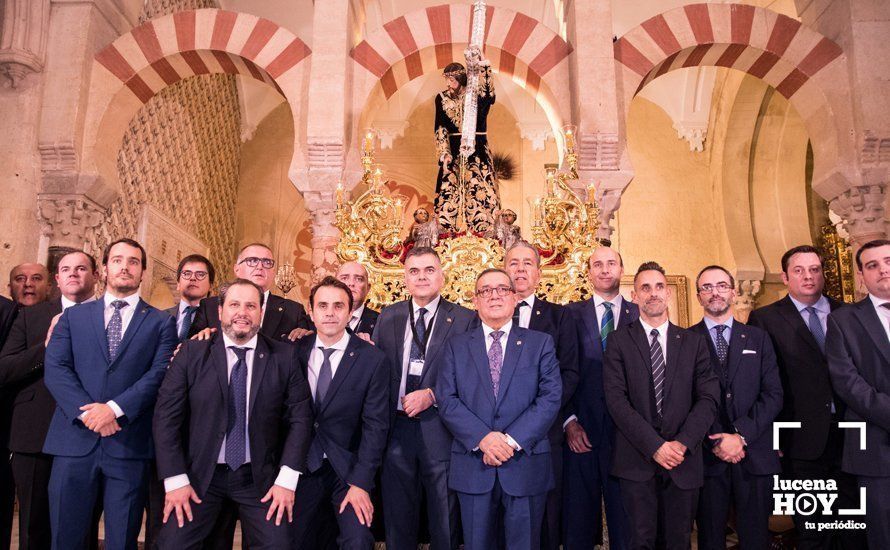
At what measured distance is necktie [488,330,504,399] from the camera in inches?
116

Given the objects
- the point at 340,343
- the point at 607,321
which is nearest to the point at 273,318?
the point at 340,343

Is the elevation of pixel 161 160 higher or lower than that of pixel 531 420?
higher

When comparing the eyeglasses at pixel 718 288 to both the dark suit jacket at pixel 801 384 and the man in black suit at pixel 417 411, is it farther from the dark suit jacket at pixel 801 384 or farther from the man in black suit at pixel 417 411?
the man in black suit at pixel 417 411

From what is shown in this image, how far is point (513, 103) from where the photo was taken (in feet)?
36.5

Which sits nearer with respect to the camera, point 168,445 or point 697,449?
point 168,445

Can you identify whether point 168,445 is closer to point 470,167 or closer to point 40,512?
point 40,512

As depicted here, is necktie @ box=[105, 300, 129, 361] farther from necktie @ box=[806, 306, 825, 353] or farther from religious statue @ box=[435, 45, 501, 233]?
necktie @ box=[806, 306, 825, 353]

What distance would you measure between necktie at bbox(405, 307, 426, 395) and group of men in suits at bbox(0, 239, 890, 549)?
0.01 meters

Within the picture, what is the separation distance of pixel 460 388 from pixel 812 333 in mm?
2000

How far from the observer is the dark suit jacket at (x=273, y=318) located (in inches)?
141

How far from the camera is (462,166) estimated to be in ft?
18.9

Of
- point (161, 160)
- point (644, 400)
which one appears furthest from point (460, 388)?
point (161, 160)

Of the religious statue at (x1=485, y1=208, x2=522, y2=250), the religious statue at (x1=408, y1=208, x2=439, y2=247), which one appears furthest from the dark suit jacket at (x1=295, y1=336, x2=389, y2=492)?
the religious statue at (x1=485, y1=208, x2=522, y2=250)

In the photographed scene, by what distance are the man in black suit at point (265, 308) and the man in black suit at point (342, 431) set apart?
624 millimetres
